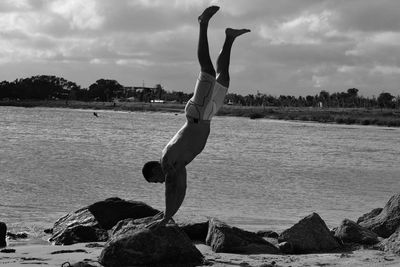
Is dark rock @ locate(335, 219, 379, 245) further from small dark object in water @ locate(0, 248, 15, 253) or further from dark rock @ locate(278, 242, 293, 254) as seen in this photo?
small dark object in water @ locate(0, 248, 15, 253)

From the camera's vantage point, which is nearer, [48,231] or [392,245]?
[392,245]

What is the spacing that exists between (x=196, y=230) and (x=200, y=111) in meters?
2.97

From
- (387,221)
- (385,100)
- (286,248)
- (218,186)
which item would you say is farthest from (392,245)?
(385,100)

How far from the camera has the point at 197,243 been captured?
1017 centimetres

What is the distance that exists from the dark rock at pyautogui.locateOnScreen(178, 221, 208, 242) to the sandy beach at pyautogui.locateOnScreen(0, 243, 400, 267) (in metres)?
0.96

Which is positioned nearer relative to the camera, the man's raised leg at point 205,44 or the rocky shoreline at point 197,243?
the man's raised leg at point 205,44

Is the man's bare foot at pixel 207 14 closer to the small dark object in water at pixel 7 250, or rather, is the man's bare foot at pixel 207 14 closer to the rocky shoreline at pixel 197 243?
the rocky shoreline at pixel 197 243

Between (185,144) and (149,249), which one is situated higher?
(185,144)

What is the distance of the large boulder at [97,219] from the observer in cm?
1078

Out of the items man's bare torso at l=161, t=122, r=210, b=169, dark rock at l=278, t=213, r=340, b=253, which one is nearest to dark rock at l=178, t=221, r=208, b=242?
dark rock at l=278, t=213, r=340, b=253

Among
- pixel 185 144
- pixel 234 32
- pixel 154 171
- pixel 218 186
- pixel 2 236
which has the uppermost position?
pixel 234 32

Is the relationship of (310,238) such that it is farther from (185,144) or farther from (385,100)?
(385,100)

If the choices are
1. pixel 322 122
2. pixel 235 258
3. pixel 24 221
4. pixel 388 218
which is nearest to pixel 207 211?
pixel 24 221

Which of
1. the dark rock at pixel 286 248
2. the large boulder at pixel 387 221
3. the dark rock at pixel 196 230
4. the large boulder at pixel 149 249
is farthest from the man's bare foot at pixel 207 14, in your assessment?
the large boulder at pixel 387 221
